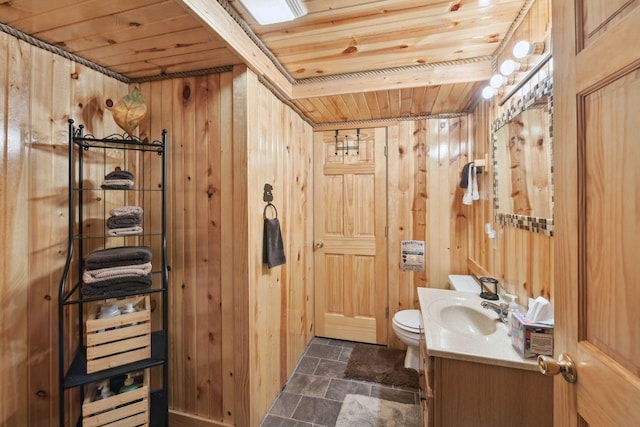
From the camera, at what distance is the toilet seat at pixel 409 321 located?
6.84ft

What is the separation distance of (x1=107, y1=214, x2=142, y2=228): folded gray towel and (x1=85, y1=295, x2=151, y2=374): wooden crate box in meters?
0.44

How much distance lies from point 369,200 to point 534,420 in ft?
6.54

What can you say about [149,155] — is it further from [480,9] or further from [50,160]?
[480,9]

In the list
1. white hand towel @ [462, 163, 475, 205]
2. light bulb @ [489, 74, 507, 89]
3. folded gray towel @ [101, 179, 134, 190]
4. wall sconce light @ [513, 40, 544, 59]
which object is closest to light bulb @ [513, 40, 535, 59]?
wall sconce light @ [513, 40, 544, 59]

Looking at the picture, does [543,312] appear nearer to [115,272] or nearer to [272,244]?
[272,244]

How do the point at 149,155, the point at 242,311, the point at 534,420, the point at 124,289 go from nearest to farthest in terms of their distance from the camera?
the point at 534,420, the point at 124,289, the point at 242,311, the point at 149,155

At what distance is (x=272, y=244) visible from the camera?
1.85m

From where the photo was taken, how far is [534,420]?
3.67 feet

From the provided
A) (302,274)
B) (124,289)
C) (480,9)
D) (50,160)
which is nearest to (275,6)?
(480,9)

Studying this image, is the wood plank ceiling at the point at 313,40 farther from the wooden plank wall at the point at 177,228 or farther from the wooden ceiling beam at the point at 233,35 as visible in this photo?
the wooden plank wall at the point at 177,228

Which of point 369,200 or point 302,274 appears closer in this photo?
point 302,274

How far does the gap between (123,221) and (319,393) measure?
1845mm

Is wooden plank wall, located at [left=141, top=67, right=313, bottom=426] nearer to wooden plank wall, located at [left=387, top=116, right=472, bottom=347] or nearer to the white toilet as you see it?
the white toilet

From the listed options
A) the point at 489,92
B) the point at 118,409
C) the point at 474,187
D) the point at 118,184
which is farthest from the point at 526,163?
the point at 118,409
